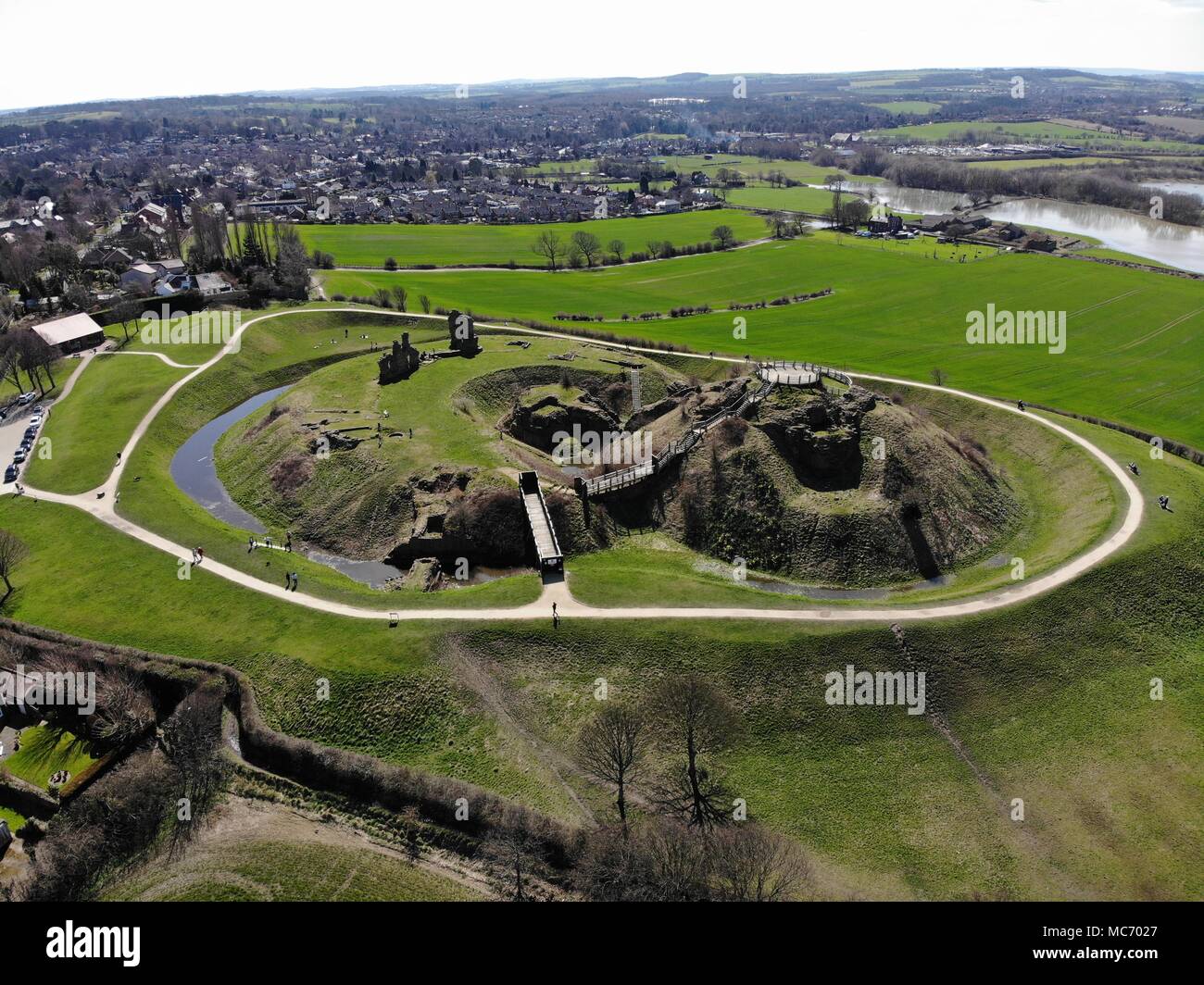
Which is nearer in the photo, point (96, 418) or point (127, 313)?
point (96, 418)

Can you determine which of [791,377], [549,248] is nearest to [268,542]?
[791,377]

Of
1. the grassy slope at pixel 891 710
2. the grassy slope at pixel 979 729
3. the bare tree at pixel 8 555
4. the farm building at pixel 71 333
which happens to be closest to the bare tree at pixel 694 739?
the grassy slope at pixel 979 729

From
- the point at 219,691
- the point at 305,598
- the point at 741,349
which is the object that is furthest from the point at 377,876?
the point at 741,349

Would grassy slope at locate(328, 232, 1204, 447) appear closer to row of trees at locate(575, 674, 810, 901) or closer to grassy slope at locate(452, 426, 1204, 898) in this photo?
grassy slope at locate(452, 426, 1204, 898)

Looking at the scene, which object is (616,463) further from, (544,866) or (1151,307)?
(1151,307)

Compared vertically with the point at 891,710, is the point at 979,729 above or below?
below

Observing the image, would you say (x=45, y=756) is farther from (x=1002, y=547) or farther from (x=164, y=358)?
(x=164, y=358)

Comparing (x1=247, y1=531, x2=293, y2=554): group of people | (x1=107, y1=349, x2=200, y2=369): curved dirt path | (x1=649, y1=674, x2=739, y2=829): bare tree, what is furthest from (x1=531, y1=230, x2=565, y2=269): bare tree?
(x1=649, y1=674, x2=739, y2=829): bare tree

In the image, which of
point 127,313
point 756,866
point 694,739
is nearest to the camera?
point 756,866
